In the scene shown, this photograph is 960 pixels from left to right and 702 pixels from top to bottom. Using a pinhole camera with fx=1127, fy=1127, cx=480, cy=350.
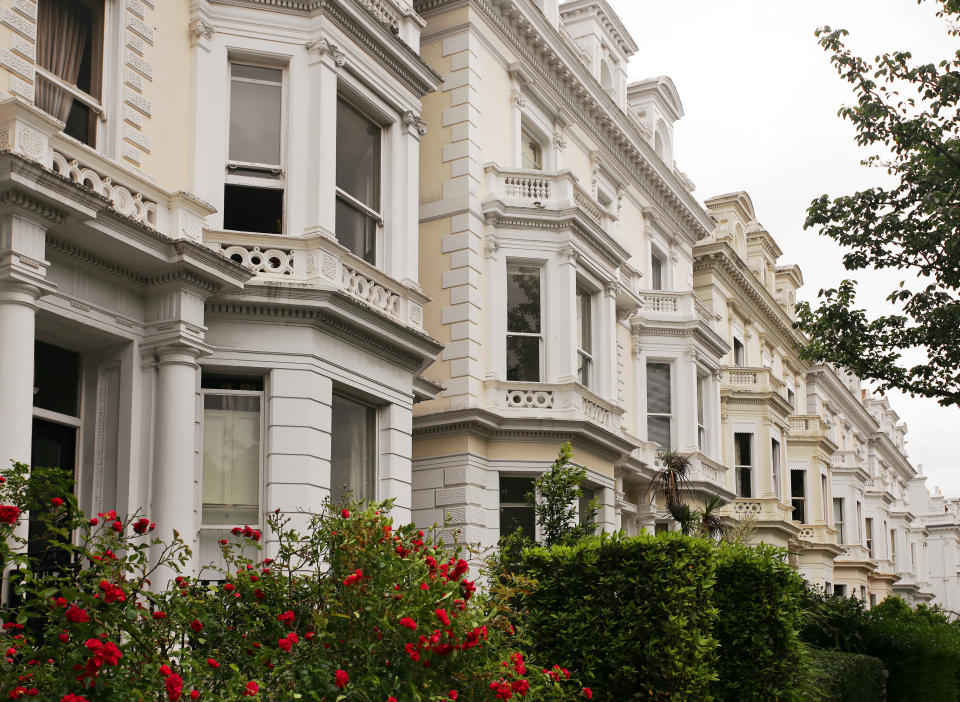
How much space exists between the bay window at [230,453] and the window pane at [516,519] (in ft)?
25.1

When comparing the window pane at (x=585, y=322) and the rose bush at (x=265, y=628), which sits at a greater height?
the window pane at (x=585, y=322)

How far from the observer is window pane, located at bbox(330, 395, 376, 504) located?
15.4 meters

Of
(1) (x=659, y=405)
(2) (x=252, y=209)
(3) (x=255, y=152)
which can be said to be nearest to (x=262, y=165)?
(3) (x=255, y=152)

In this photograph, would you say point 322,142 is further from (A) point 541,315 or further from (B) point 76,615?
(B) point 76,615

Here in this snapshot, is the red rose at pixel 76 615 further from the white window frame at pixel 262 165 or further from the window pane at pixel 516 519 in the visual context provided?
the window pane at pixel 516 519

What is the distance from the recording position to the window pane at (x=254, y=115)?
14.9m

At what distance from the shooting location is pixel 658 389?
28594 mm

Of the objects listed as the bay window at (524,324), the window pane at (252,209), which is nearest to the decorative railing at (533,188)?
the bay window at (524,324)

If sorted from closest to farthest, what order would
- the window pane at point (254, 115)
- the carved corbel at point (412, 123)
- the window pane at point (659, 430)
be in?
the window pane at point (254, 115) < the carved corbel at point (412, 123) < the window pane at point (659, 430)

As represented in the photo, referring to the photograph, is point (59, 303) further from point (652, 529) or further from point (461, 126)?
point (652, 529)

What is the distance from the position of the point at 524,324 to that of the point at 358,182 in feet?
Answer: 19.2

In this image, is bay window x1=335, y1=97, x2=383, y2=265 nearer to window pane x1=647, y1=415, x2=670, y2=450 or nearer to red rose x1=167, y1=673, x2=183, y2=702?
red rose x1=167, y1=673, x2=183, y2=702

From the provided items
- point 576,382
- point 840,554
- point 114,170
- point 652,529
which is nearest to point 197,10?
point 114,170

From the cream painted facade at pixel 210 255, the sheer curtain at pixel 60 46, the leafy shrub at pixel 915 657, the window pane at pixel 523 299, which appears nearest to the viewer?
the cream painted facade at pixel 210 255
